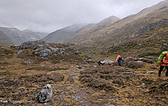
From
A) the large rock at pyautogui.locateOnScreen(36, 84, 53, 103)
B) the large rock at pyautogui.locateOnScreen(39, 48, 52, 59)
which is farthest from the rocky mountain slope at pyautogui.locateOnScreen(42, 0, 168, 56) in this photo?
the large rock at pyautogui.locateOnScreen(36, 84, 53, 103)

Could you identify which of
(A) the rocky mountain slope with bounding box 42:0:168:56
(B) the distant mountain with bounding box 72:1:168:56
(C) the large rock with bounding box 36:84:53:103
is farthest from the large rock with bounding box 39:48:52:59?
(B) the distant mountain with bounding box 72:1:168:56

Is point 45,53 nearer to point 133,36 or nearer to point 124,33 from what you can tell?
point 133,36

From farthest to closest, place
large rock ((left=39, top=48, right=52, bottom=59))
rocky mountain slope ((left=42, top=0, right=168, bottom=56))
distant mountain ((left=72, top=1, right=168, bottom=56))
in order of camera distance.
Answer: distant mountain ((left=72, top=1, right=168, bottom=56)) < rocky mountain slope ((left=42, top=0, right=168, bottom=56)) < large rock ((left=39, top=48, right=52, bottom=59))

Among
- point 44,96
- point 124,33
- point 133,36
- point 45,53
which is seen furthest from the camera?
point 124,33

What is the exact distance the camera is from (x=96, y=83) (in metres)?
9.65

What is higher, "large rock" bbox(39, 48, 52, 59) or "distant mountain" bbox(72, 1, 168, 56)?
"distant mountain" bbox(72, 1, 168, 56)

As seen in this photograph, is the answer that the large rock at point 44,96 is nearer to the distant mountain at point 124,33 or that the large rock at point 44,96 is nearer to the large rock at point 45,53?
the large rock at point 45,53

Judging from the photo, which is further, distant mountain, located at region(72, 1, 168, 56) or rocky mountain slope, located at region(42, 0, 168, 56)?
distant mountain, located at region(72, 1, 168, 56)

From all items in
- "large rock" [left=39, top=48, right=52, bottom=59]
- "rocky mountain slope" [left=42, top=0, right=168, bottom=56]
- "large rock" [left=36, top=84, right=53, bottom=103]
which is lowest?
"large rock" [left=36, top=84, right=53, bottom=103]

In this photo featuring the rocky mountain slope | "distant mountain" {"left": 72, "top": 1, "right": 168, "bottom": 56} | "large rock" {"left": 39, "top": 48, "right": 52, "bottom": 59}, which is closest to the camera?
"large rock" {"left": 39, "top": 48, "right": 52, "bottom": 59}

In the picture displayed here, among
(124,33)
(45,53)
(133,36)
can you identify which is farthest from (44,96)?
(124,33)

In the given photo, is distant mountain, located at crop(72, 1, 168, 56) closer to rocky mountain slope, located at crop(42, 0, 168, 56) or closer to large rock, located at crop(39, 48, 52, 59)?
rocky mountain slope, located at crop(42, 0, 168, 56)

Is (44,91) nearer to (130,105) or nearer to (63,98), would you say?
(63,98)

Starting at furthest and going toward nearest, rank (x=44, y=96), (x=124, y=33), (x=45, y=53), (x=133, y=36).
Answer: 1. (x=124, y=33)
2. (x=133, y=36)
3. (x=45, y=53)
4. (x=44, y=96)
